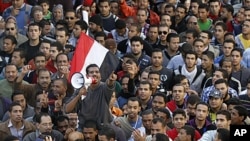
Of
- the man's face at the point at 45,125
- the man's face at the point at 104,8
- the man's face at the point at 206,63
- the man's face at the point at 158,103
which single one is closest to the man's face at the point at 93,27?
the man's face at the point at 104,8

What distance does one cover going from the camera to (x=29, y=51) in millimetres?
22016

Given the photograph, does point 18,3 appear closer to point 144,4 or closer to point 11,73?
point 144,4

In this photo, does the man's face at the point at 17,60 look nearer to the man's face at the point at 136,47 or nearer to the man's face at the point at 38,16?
the man's face at the point at 136,47

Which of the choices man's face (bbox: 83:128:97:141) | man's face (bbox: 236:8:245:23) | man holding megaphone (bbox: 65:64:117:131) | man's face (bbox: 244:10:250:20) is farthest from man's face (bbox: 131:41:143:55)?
man's face (bbox: 83:128:97:141)

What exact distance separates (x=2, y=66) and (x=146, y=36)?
3.05 meters

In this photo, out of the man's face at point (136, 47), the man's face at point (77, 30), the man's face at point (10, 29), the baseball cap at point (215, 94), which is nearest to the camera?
the baseball cap at point (215, 94)

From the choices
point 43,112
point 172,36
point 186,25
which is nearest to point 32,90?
point 43,112

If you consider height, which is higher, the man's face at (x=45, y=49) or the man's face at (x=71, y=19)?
the man's face at (x=71, y=19)

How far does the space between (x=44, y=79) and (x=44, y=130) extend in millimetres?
2006

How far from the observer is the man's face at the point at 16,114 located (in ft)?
61.6

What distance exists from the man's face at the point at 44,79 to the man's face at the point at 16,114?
1.38m

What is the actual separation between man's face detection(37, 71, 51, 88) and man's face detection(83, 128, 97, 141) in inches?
84.6

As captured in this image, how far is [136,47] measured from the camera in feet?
71.1

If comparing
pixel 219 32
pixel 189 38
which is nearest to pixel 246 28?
pixel 219 32
